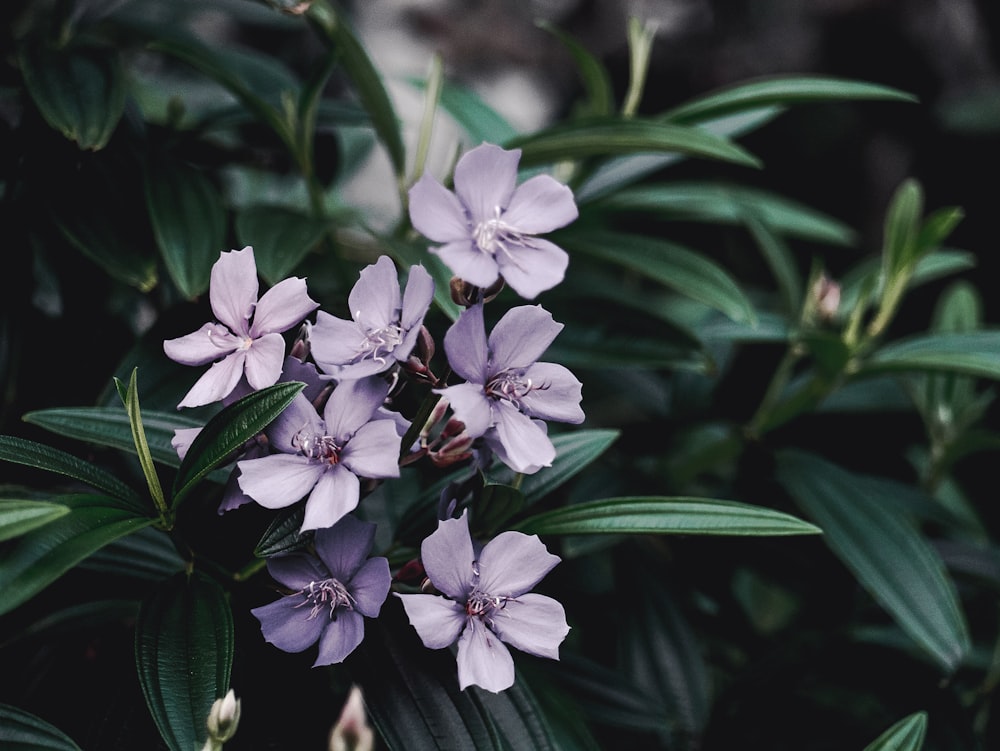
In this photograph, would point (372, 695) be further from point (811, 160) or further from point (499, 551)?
point (811, 160)

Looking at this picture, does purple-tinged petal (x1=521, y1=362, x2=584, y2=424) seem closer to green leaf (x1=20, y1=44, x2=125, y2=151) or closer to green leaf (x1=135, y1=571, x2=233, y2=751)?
green leaf (x1=135, y1=571, x2=233, y2=751)

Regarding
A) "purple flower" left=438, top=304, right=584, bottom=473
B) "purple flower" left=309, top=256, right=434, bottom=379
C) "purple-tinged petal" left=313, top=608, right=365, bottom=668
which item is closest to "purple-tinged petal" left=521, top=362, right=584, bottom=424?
"purple flower" left=438, top=304, right=584, bottom=473

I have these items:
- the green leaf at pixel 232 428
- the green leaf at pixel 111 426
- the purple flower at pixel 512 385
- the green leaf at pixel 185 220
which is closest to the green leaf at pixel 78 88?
the green leaf at pixel 185 220

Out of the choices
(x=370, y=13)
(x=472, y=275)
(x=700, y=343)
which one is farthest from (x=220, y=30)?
(x=472, y=275)

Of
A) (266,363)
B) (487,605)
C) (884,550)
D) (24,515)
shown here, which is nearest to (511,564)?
(487,605)

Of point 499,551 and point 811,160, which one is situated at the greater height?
point 499,551

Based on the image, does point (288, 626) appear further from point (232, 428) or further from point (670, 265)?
point (670, 265)
